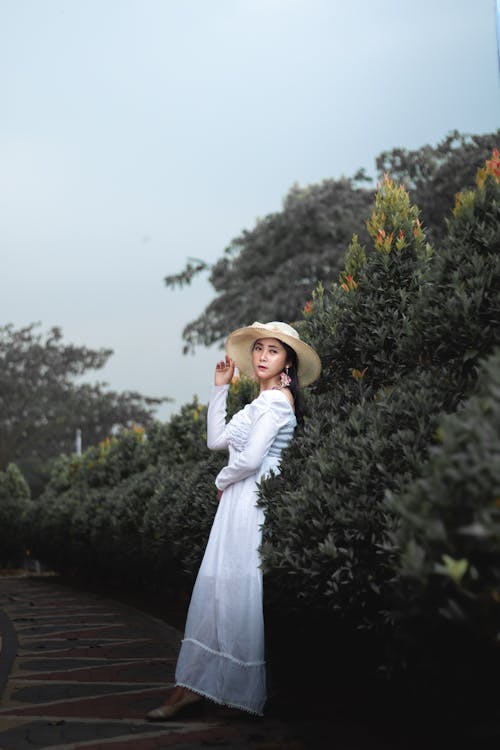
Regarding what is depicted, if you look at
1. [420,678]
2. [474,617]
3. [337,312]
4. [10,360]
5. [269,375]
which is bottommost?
[420,678]

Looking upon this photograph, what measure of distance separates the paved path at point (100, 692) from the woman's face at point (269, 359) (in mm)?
1995

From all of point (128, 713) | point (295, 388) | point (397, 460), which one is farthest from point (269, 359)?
point (128, 713)

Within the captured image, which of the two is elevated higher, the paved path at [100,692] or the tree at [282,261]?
the tree at [282,261]

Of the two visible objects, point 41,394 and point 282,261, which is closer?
point 282,261

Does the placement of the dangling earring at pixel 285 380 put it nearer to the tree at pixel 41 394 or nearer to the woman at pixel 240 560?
the woman at pixel 240 560

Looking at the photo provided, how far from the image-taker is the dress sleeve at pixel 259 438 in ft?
16.3

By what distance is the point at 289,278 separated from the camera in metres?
29.3

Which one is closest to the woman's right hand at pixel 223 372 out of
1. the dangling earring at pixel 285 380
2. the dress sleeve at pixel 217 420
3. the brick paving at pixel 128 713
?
the dress sleeve at pixel 217 420

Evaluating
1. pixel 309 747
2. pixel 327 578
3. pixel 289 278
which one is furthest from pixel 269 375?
pixel 289 278

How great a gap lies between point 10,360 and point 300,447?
3804cm

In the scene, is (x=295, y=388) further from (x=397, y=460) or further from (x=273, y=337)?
(x=397, y=460)

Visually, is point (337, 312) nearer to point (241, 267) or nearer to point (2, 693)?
point (2, 693)

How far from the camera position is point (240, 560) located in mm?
4832

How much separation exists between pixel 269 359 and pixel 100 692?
246 centimetres
